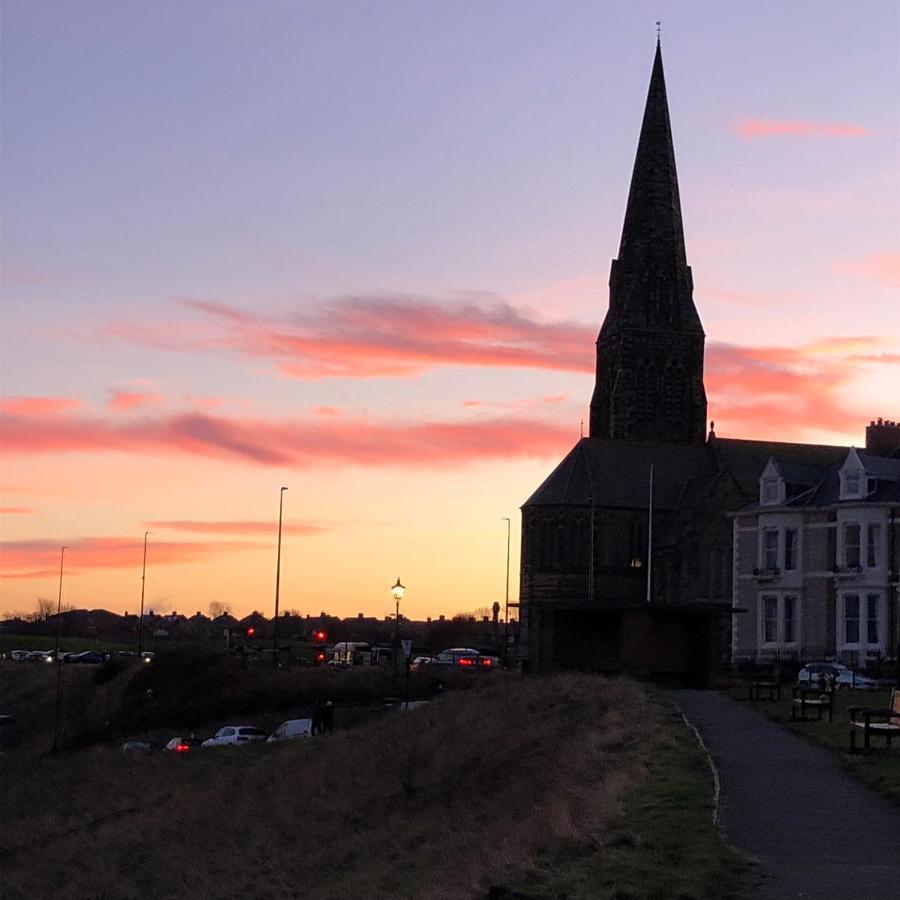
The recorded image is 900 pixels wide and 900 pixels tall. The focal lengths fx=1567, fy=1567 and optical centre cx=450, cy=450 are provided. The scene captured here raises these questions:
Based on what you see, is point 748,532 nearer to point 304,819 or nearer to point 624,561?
point 624,561

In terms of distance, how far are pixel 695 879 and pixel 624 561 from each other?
91.8 m

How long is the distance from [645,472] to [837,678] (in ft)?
186

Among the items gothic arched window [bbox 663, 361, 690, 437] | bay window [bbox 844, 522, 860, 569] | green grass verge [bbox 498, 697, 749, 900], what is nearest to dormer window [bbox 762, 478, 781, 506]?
bay window [bbox 844, 522, 860, 569]

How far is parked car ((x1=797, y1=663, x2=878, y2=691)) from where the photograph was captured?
4972cm

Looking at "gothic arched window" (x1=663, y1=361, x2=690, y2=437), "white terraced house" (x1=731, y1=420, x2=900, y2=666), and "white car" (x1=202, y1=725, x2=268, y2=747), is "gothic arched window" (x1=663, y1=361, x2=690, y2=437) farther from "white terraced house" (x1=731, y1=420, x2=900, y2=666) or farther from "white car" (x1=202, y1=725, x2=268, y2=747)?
"white car" (x1=202, y1=725, x2=268, y2=747)

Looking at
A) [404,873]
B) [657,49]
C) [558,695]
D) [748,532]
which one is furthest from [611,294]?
[404,873]

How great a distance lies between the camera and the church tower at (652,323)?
122062 millimetres

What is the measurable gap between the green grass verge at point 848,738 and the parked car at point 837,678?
4.15 meters

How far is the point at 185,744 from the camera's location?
58.8 metres

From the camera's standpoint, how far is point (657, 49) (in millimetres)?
131250

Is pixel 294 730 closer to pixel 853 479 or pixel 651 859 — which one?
pixel 853 479

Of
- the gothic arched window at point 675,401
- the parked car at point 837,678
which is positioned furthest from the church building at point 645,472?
the parked car at point 837,678

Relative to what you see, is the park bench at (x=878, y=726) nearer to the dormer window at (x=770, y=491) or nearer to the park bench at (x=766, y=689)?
the park bench at (x=766, y=689)

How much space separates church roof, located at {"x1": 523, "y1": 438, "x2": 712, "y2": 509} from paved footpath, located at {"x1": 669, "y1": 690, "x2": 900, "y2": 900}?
248 ft
